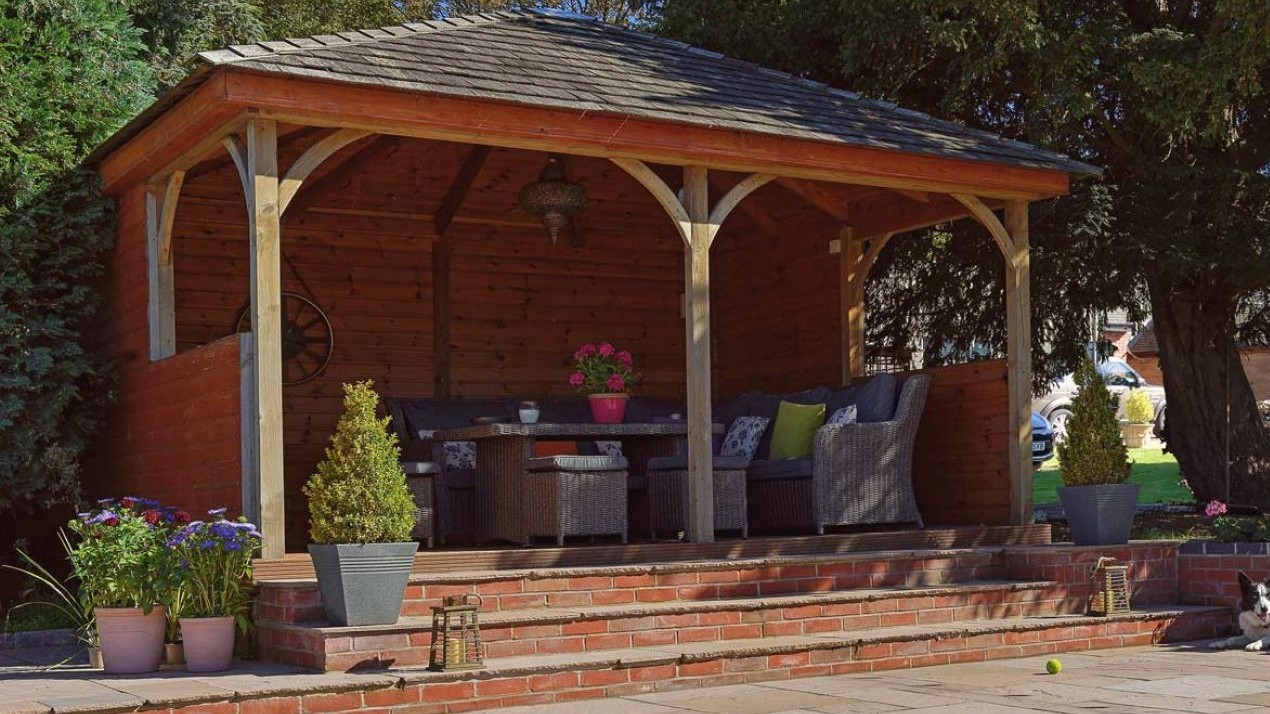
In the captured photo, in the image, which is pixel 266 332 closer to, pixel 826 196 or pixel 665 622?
pixel 665 622

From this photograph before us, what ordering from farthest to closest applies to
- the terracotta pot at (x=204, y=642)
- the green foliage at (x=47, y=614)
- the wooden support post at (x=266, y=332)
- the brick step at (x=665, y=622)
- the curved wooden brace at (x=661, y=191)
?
the curved wooden brace at (x=661, y=191) → the green foliage at (x=47, y=614) → the wooden support post at (x=266, y=332) → the terracotta pot at (x=204, y=642) → the brick step at (x=665, y=622)

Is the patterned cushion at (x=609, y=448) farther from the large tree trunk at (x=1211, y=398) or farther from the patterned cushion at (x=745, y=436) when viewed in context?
the large tree trunk at (x=1211, y=398)

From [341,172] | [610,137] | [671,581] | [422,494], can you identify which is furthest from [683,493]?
[341,172]


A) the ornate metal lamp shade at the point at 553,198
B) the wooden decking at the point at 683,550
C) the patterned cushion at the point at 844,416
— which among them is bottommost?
the wooden decking at the point at 683,550

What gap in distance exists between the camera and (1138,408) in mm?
26359

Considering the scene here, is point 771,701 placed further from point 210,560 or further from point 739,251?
point 739,251

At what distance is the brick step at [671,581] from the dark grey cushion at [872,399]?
4.34 ft

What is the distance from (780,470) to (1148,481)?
998cm

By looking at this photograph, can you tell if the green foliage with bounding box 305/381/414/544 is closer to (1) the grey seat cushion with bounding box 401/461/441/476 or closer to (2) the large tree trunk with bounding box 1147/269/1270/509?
(1) the grey seat cushion with bounding box 401/461/441/476

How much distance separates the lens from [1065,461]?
9.52 metres

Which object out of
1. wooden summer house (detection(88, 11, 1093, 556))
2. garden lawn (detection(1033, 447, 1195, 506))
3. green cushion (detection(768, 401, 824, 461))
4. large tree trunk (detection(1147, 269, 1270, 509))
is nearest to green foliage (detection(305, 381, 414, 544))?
wooden summer house (detection(88, 11, 1093, 556))

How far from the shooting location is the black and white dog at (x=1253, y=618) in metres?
8.16

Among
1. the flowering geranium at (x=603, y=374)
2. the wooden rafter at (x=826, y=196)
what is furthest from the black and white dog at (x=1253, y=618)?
the wooden rafter at (x=826, y=196)

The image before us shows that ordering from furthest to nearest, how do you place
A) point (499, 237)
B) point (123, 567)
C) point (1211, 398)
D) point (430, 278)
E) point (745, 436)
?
point (1211, 398) < point (499, 237) < point (430, 278) < point (745, 436) < point (123, 567)
